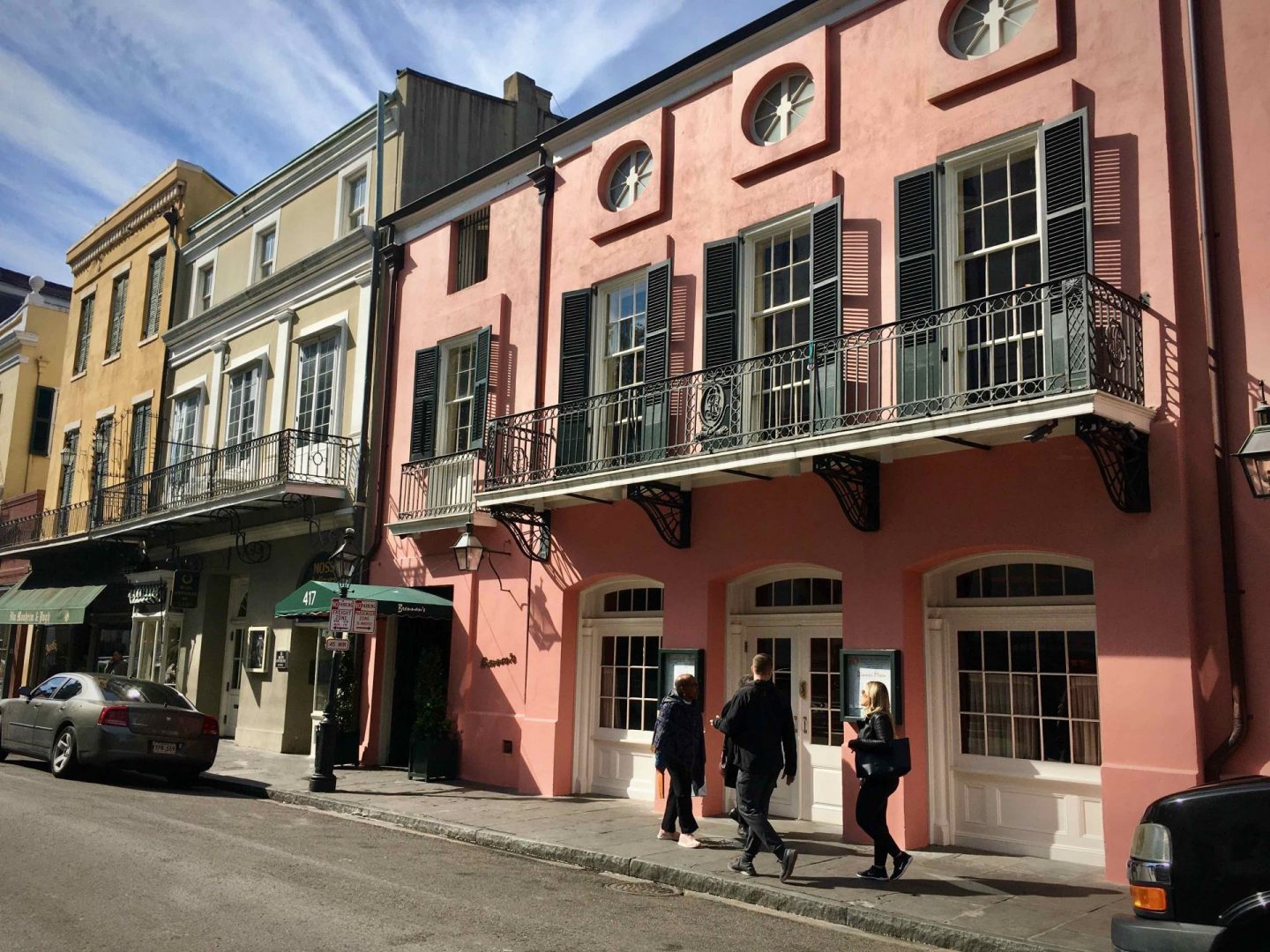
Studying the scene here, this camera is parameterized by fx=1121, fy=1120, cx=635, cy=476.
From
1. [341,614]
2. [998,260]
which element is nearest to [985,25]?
[998,260]

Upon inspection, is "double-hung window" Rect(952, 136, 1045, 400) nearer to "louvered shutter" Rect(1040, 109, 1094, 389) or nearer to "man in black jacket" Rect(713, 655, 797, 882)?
"louvered shutter" Rect(1040, 109, 1094, 389)

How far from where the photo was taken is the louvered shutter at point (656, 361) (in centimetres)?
1251

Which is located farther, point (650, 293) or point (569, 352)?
point (569, 352)

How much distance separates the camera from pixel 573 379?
47.1 feet

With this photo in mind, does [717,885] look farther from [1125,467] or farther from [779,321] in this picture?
[779,321]

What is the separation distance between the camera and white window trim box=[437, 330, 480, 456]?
16547 mm

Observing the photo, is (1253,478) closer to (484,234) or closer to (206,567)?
(484,234)

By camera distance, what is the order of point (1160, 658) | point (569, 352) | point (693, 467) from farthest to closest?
1. point (569, 352)
2. point (693, 467)
3. point (1160, 658)

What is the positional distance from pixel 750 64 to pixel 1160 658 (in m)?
7.88

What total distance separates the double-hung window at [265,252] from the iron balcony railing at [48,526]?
23.1ft

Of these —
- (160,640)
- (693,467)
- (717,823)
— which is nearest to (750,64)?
(693,467)

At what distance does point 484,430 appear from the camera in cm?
1517

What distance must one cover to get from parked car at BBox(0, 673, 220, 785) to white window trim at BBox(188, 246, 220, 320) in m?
10.9

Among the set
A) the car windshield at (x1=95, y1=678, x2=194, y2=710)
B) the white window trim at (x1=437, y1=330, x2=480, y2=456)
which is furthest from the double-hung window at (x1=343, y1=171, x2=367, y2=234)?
the car windshield at (x1=95, y1=678, x2=194, y2=710)
